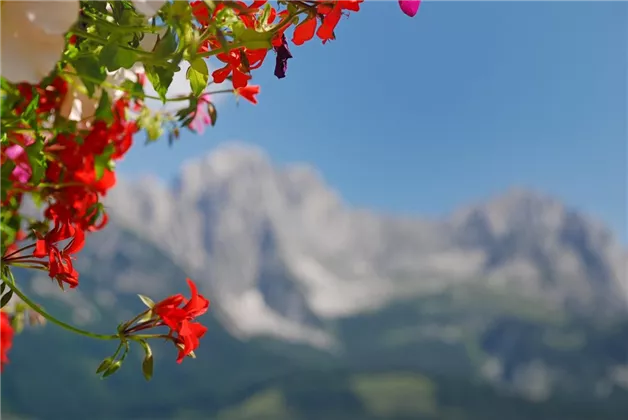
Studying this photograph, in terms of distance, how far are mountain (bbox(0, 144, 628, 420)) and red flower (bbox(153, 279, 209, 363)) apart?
319ft

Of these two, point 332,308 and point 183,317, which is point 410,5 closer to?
point 183,317

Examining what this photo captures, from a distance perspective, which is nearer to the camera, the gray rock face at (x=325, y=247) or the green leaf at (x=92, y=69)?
the green leaf at (x=92, y=69)

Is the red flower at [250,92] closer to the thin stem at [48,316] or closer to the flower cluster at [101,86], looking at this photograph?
the flower cluster at [101,86]

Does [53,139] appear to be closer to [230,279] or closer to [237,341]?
[237,341]

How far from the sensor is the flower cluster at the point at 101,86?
435 mm

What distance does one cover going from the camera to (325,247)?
498 feet

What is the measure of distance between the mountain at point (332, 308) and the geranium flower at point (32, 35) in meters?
97.5

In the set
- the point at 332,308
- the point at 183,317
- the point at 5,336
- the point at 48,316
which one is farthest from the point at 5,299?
the point at 332,308

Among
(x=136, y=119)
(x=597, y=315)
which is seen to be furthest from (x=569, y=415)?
(x=136, y=119)

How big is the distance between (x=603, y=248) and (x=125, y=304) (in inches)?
3904

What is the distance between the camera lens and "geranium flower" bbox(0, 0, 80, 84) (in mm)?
410

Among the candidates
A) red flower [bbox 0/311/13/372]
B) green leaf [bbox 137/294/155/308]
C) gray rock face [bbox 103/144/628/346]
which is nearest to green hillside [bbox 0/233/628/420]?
gray rock face [bbox 103/144/628/346]

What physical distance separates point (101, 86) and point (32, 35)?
18cm

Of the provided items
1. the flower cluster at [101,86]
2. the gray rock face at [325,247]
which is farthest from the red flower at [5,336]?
the gray rock face at [325,247]
